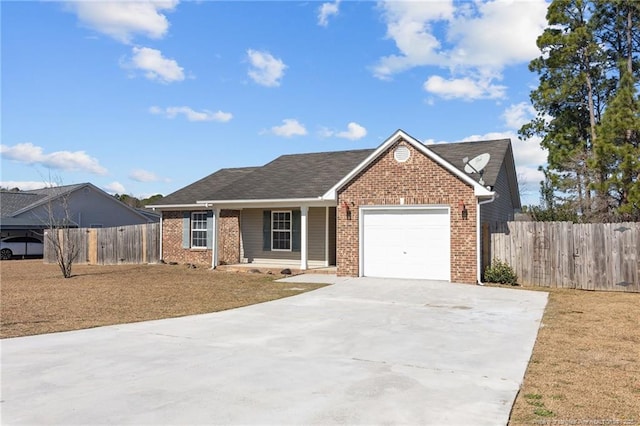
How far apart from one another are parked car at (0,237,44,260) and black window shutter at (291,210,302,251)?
2050cm

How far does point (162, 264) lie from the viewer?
2281 centimetres

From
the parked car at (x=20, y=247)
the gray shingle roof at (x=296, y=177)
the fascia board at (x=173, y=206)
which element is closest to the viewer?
the gray shingle roof at (x=296, y=177)

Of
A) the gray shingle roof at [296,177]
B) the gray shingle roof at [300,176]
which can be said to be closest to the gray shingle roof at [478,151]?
the gray shingle roof at [300,176]

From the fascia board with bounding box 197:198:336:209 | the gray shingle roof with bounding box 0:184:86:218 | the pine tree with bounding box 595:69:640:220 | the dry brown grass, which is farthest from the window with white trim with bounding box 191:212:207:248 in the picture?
the pine tree with bounding box 595:69:640:220

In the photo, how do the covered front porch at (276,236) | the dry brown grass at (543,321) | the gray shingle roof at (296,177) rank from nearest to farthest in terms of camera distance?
the dry brown grass at (543,321) < the gray shingle roof at (296,177) < the covered front porch at (276,236)

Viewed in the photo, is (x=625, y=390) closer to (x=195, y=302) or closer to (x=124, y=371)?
(x=124, y=371)

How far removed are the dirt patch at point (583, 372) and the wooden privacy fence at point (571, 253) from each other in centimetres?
390

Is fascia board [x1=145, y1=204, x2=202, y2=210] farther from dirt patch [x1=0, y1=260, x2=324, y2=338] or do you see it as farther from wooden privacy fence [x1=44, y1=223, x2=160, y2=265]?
dirt patch [x1=0, y1=260, x2=324, y2=338]

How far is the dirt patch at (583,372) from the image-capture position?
4535 millimetres

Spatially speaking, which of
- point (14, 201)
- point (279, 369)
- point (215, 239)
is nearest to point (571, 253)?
point (279, 369)

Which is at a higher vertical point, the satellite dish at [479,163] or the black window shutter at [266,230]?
the satellite dish at [479,163]

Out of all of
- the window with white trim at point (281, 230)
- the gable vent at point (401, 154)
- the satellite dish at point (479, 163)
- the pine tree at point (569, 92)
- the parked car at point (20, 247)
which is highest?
the pine tree at point (569, 92)

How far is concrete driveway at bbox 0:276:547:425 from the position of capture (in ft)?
14.9

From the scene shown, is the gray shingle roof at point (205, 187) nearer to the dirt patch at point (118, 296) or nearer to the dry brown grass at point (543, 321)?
the dry brown grass at point (543, 321)
